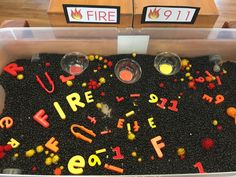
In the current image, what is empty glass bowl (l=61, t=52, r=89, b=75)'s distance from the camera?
100 centimetres

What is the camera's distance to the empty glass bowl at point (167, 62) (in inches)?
39.8

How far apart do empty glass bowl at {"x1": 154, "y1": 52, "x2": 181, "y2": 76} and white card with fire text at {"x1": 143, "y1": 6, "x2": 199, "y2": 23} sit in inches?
6.7

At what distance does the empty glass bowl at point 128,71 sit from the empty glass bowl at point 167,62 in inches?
3.4

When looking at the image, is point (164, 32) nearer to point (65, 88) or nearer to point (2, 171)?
point (65, 88)

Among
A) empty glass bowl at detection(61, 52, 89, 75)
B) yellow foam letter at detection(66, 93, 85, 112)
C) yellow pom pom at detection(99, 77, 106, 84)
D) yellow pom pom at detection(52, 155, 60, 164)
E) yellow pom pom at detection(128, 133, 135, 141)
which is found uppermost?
empty glass bowl at detection(61, 52, 89, 75)

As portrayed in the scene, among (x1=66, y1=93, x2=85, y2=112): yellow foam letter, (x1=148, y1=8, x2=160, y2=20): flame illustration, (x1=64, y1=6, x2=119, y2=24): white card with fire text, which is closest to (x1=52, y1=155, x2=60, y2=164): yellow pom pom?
(x1=66, y1=93, x2=85, y2=112): yellow foam letter

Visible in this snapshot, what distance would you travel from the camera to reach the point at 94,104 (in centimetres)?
92

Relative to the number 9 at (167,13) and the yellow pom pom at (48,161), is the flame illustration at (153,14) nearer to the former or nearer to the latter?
the number 9 at (167,13)

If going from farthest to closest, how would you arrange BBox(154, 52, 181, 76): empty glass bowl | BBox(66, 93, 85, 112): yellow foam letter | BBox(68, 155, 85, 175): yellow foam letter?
BBox(154, 52, 181, 76): empty glass bowl → BBox(66, 93, 85, 112): yellow foam letter → BBox(68, 155, 85, 175): yellow foam letter

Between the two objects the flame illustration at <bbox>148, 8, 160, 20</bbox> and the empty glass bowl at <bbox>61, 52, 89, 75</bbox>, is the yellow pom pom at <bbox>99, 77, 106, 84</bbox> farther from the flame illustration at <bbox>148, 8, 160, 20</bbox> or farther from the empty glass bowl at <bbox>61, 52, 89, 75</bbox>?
the flame illustration at <bbox>148, 8, 160, 20</bbox>

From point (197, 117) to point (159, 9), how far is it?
0.44 m

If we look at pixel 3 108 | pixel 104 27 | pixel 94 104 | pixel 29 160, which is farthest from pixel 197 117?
pixel 3 108

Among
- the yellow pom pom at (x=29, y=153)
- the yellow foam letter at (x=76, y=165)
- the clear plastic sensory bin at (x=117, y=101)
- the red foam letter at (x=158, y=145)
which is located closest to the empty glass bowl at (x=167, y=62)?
the clear plastic sensory bin at (x=117, y=101)

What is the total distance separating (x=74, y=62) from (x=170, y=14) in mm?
450
